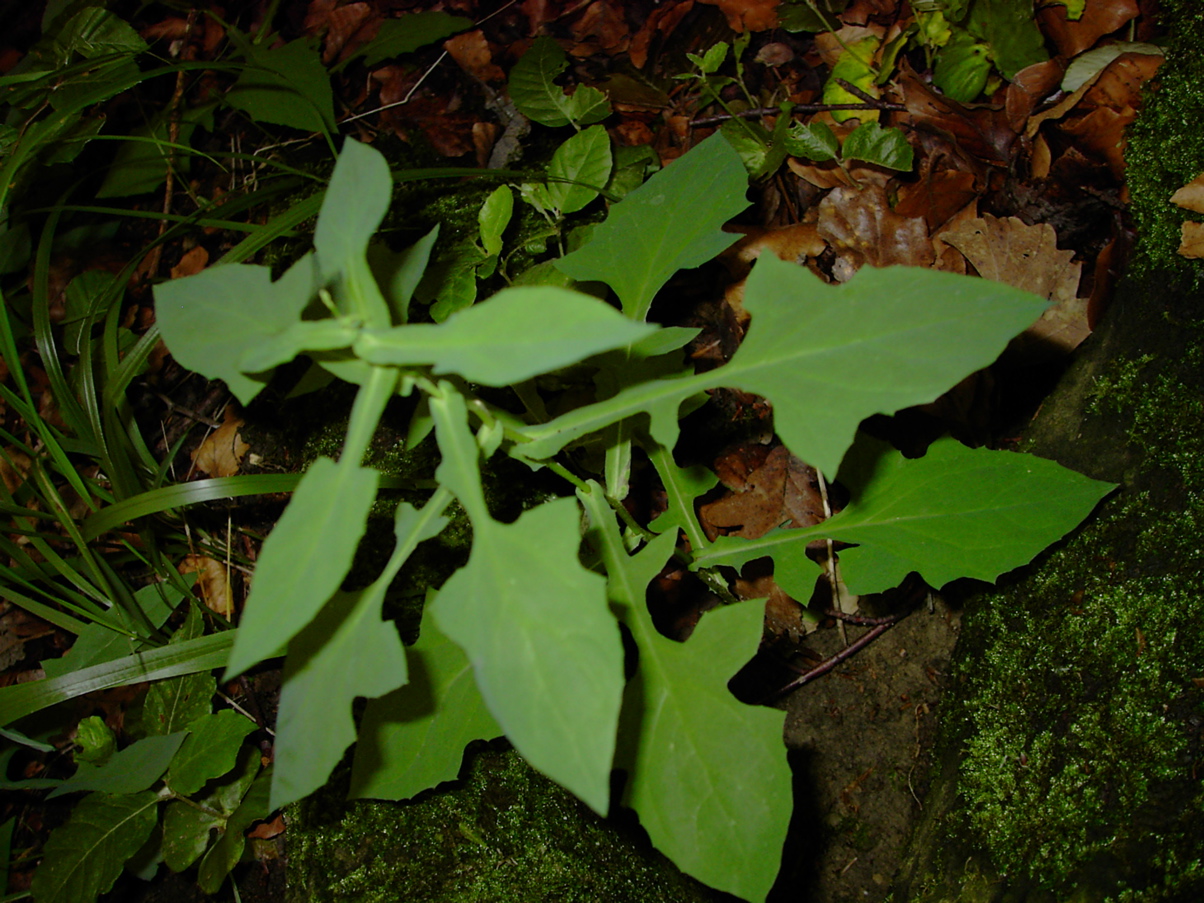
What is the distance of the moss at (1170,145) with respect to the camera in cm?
178

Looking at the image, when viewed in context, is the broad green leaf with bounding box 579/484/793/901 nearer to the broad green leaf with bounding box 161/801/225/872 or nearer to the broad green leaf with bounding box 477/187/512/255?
the broad green leaf with bounding box 477/187/512/255

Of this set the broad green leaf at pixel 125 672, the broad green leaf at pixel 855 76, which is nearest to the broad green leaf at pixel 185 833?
the broad green leaf at pixel 125 672

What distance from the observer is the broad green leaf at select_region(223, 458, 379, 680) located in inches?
38.7

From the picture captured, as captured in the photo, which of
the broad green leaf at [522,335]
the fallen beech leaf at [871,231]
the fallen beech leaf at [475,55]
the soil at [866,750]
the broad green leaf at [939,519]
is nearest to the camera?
the broad green leaf at [522,335]

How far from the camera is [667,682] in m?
1.46

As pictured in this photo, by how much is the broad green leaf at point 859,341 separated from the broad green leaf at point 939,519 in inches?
24.0

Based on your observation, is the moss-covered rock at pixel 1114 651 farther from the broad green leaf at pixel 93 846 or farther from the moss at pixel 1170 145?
the broad green leaf at pixel 93 846

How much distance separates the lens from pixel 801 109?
2846 millimetres

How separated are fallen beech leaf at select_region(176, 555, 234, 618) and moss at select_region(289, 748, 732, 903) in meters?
1.05

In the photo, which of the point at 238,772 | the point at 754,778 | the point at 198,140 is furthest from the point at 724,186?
the point at 198,140

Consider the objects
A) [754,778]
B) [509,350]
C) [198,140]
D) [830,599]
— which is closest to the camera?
[509,350]

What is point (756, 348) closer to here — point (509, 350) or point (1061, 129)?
point (509, 350)

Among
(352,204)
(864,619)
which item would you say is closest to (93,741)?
(352,204)

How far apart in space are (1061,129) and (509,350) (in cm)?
234
